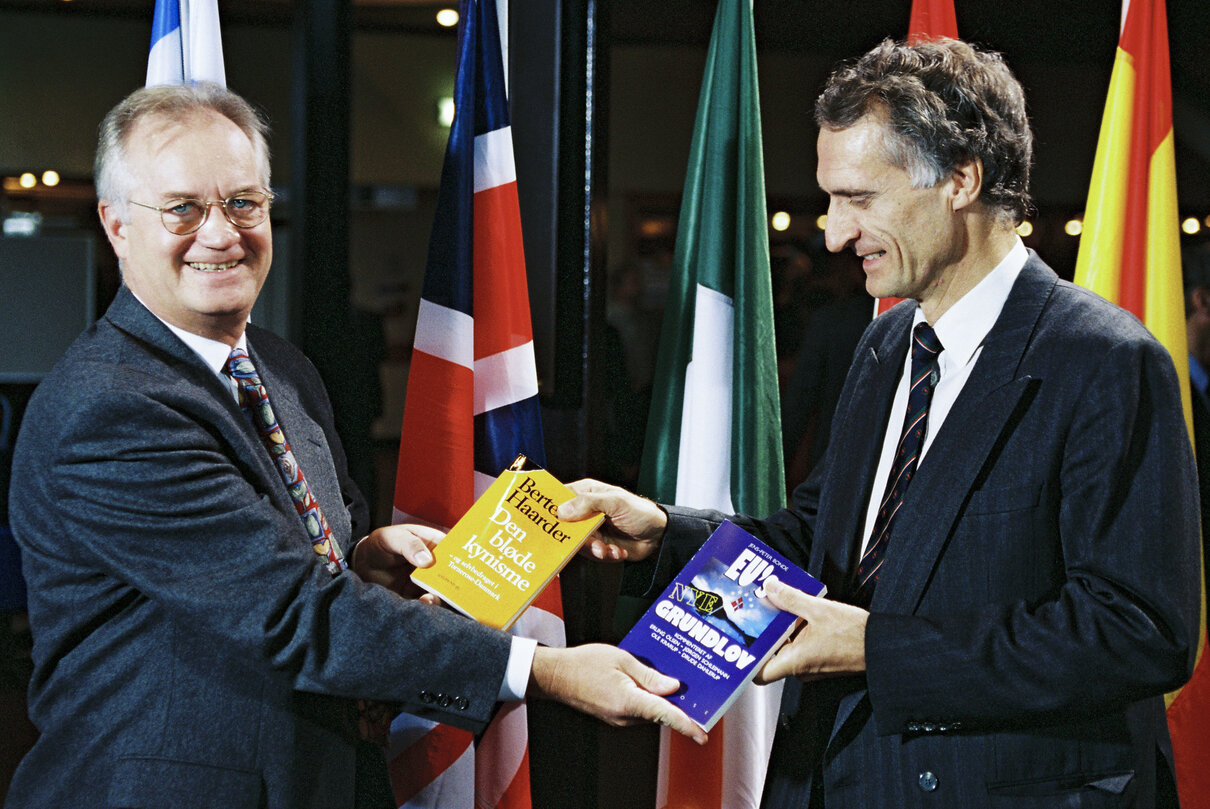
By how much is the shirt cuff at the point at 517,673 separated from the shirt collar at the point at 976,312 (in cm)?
83

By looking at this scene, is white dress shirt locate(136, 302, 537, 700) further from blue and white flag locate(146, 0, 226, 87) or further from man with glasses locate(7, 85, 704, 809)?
blue and white flag locate(146, 0, 226, 87)

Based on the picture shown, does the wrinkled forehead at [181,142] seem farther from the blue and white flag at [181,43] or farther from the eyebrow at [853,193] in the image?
the eyebrow at [853,193]

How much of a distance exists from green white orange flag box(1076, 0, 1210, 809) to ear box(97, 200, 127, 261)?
221 cm

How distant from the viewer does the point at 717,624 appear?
1638 millimetres

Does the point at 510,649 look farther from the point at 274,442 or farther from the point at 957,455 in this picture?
the point at 957,455

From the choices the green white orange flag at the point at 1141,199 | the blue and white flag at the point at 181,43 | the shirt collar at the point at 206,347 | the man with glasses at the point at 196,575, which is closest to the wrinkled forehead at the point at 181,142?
the man with glasses at the point at 196,575

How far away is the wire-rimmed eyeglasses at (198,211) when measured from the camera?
164 centimetres

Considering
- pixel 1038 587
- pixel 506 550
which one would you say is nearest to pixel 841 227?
pixel 1038 587

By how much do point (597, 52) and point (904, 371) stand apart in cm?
119

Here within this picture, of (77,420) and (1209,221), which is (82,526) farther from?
(1209,221)

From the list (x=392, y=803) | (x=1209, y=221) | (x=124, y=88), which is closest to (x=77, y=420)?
(x=392, y=803)

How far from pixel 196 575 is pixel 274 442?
0.98ft

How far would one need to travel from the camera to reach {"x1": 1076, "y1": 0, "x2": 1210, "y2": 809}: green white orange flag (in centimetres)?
266

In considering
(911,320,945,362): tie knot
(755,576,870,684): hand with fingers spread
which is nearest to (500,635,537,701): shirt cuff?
(755,576,870,684): hand with fingers spread
